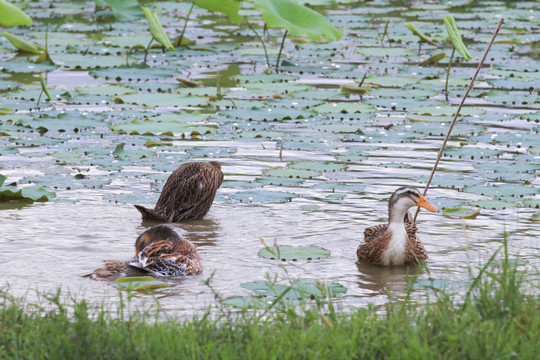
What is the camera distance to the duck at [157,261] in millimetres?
6457

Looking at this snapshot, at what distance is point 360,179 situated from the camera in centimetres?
918

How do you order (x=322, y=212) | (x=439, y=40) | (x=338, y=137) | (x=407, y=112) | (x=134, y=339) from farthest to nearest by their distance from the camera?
(x=439, y=40) < (x=407, y=112) < (x=338, y=137) < (x=322, y=212) < (x=134, y=339)

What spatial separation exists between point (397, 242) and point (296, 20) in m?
7.76

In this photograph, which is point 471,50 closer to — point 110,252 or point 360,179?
point 360,179

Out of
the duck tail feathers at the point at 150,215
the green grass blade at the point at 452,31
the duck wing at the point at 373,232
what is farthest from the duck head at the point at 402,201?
the green grass blade at the point at 452,31

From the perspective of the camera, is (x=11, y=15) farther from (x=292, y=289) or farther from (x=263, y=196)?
(x=292, y=289)

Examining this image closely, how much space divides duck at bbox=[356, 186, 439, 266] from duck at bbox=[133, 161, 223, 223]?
1.78 metres

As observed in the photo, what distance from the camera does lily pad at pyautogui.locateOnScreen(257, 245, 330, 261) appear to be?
6895 millimetres

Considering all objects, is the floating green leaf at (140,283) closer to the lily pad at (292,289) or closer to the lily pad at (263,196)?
the lily pad at (292,289)

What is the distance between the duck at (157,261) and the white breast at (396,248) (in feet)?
4.81

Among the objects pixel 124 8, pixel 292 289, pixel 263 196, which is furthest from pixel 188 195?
pixel 124 8

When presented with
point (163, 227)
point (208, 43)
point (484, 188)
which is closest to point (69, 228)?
point (163, 227)

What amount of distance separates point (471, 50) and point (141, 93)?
22.3ft

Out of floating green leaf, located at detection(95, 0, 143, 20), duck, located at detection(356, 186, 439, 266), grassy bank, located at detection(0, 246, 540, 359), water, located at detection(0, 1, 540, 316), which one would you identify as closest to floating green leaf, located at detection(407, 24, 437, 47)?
water, located at detection(0, 1, 540, 316)
